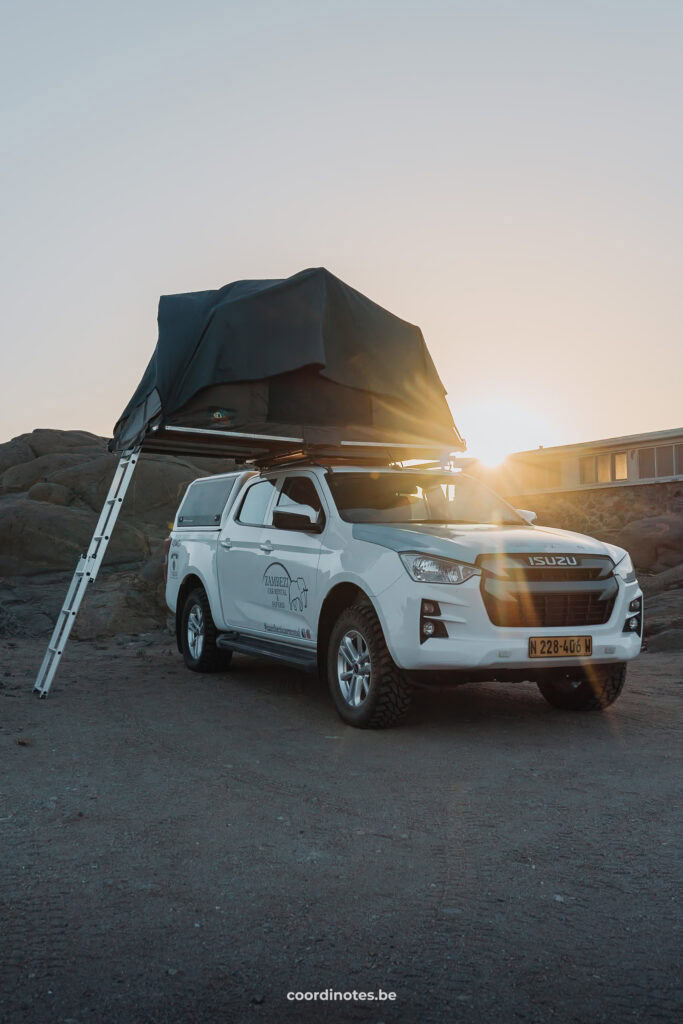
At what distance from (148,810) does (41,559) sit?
20.6 metres

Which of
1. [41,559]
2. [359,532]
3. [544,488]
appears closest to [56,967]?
[359,532]

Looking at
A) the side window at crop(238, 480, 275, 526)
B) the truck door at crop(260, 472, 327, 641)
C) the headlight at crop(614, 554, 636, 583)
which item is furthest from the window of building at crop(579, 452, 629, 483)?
the headlight at crop(614, 554, 636, 583)

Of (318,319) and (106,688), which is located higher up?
(318,319)

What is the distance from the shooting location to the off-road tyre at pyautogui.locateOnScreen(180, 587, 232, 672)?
9906mm

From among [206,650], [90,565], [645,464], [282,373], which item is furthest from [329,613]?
[645,464]

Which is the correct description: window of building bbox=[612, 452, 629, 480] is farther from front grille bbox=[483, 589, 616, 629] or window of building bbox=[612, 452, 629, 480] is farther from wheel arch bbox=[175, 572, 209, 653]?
front grille bbox=[483, 589, 616, 629]

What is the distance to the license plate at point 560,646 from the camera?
21.8ft

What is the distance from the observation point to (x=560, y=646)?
6.74m

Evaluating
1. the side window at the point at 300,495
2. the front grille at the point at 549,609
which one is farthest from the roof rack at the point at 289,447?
the front grille at the point at 549,609

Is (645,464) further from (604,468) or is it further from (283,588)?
(283,588)

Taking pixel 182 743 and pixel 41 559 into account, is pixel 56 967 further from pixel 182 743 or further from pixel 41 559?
pixel 41 559

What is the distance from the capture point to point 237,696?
867cm

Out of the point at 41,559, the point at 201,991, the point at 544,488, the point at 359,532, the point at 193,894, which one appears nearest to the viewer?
the point at 201,991

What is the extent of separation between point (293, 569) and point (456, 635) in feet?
6.44
